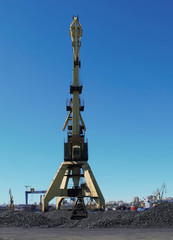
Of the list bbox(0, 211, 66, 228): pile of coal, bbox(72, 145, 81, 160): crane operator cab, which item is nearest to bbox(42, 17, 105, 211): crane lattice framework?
bbox(72, 145, 81, 160): crane operator cab

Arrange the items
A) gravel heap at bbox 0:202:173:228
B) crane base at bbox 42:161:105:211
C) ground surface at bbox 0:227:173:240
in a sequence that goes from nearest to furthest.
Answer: ground surface at bbox 0:227:173:240 → gravel heap at bbox 0:202:173:228 → crane base at bbox 42:161:105:211

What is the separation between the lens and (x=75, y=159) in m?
50.7

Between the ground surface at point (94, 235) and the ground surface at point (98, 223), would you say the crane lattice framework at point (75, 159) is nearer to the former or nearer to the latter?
the ground surface at point (98, 223)

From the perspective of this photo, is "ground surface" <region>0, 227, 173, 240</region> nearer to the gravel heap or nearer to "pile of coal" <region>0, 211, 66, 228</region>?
the gravel heap

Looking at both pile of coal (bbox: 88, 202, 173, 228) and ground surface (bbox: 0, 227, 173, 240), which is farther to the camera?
pile of coal (bbox: 88, 202, 173, 228)

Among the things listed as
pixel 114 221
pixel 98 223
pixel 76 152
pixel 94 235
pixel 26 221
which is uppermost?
pixel 76 152

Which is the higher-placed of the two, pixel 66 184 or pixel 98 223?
pixel 66 184

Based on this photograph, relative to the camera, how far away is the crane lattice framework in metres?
46.9

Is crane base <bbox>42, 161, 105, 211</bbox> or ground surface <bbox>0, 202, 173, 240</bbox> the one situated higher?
crane base <bbox>42, 161, 105, 211</bbox>

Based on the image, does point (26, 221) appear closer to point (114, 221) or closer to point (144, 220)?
point (114, 221)

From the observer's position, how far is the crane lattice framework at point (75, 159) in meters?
46.9

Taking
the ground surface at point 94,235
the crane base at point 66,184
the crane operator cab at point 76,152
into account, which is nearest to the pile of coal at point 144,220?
the ground surface at point 94,235

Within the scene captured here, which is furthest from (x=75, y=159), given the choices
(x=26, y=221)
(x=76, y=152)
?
(x=26, y=221)

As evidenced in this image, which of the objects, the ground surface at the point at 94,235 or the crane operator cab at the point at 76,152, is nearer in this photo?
the ground surface at the point at 94,235
